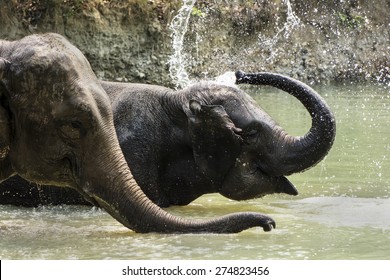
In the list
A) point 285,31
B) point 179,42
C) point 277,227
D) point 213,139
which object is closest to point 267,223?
point 277,227

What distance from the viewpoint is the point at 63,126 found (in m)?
8.03

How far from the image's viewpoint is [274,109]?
68.2 ft

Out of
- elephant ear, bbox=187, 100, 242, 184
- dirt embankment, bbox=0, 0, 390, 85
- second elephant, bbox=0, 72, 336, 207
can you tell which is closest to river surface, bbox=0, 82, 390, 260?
second elephant, bbox=0, 72, 336, 207

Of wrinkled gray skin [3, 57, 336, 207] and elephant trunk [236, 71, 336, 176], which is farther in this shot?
wrinkled gray skin [3, 57, 336, 207]

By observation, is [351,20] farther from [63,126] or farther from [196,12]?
[63,126]

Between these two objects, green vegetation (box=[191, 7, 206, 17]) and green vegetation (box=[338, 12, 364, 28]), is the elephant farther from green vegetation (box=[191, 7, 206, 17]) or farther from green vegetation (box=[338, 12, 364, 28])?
green vegetation (box=[338, 12, 364, 28])

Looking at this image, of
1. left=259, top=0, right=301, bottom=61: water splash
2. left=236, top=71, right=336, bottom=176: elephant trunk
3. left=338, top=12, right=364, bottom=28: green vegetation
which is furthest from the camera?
left=338, top=12, right=364, bottom=28: green vegetation

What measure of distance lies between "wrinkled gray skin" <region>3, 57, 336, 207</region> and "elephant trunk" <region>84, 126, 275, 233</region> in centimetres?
194

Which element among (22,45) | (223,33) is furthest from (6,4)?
(22,45)

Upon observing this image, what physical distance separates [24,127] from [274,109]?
12992 millimetres

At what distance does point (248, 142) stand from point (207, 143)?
1.33 ft

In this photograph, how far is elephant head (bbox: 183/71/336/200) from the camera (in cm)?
1021

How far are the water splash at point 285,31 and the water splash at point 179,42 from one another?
3.12m
